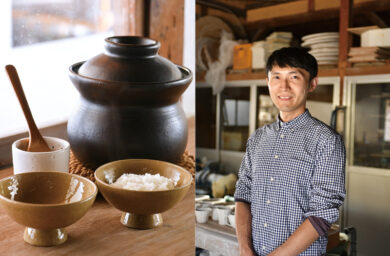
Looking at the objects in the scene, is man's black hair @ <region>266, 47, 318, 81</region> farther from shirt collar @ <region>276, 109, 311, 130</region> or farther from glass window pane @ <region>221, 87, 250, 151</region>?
glass window pane @ <region>221, 87, 250, 151</region>

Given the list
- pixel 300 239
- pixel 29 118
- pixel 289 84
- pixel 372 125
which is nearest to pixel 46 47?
pixel 29 118

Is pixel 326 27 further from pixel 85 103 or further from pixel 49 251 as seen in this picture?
pixel 49 251

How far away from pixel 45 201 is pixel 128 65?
A: 25 cm

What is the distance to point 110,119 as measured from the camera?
613mm

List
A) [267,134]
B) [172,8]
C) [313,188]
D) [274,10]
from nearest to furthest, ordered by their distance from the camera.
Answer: [313,188], [267,134], [172,8], [274,10]

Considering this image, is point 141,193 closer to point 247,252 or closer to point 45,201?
point 45,201

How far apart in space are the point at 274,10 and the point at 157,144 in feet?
3.89

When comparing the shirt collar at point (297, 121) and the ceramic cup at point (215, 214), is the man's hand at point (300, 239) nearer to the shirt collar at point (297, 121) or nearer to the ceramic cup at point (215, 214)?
the shirt collar at point (297, 121)

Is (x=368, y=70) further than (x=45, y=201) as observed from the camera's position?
Yes

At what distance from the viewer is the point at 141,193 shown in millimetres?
498

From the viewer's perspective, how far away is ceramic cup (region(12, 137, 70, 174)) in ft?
1.79

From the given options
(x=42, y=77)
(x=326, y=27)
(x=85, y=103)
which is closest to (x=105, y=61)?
(x=85, y=103)

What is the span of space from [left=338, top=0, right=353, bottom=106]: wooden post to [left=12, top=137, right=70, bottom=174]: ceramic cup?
1.26 metres

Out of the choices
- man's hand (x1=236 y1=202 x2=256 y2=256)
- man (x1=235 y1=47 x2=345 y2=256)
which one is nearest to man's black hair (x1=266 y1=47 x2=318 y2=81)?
man (x1=235 y1=47 x2=345 y2=256)
